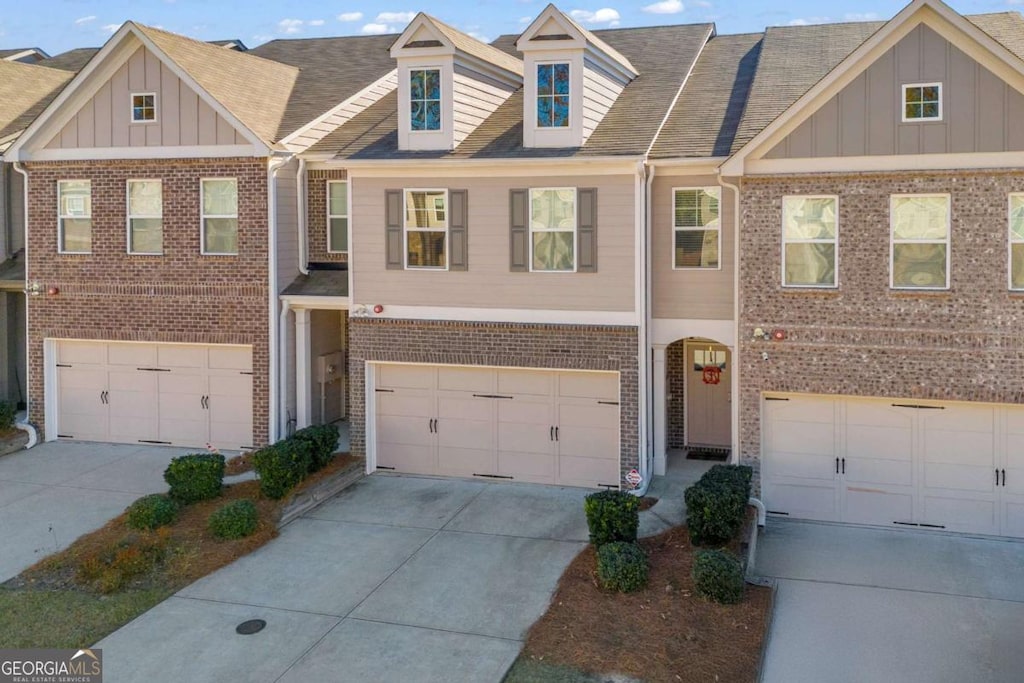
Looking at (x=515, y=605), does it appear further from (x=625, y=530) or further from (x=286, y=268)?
(x=286, y=268)

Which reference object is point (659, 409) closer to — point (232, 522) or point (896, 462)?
point (896, 462)

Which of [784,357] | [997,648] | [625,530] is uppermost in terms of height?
[784,357]

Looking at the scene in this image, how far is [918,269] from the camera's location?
1408 centimetres

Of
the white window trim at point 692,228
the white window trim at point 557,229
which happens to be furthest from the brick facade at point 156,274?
the white window trim at point 692,228

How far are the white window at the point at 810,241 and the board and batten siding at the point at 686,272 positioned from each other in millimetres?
1034

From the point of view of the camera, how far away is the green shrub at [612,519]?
12586 millimetres

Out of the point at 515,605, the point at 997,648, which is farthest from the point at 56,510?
the point at 997,648

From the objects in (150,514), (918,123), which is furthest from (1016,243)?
(150,514)

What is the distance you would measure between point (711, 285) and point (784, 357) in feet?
5.82

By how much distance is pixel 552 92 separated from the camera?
16.2 m

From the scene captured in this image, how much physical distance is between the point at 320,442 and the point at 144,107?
7517 mm

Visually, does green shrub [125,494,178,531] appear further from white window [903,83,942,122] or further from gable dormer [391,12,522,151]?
white window [903,83,942,122]

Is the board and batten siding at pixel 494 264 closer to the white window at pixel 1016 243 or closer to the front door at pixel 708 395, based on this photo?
the front door at pixel 708 395

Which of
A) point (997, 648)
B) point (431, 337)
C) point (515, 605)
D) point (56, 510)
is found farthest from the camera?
point (431, 337)
